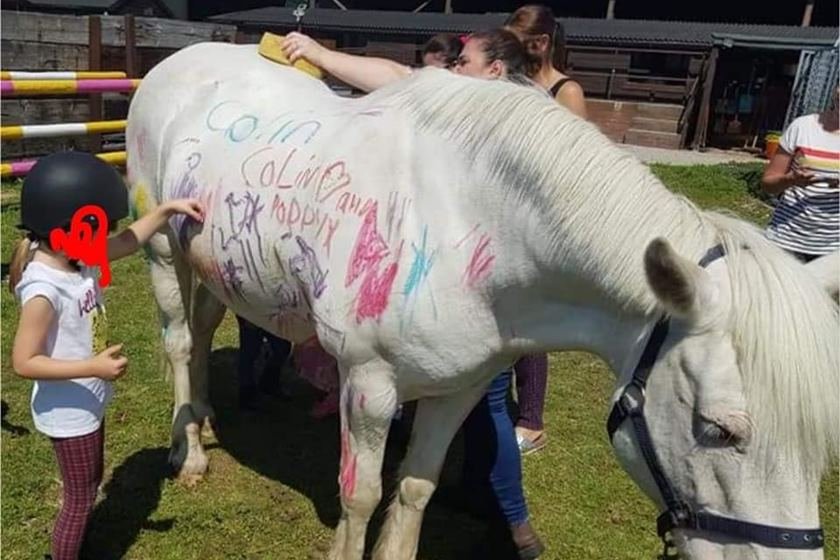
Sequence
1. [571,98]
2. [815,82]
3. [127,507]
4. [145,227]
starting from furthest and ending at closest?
[815,82] → [127,507] → [571,98] → [145,227]

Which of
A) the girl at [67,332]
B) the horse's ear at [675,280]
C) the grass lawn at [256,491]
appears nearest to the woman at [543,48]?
the horse's ear at [675,280]

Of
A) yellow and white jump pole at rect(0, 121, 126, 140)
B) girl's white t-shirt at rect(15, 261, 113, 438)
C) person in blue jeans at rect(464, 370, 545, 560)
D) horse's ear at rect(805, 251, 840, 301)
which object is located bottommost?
person in blue jeans at rect(464, 370, 545, 560)

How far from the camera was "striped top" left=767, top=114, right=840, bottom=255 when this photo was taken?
3445 mm

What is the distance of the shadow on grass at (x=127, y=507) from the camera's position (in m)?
2.77

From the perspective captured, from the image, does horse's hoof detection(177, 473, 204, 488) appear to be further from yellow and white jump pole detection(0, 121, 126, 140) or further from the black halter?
yellow and white jump pole detection(0, 121, 126, 140)

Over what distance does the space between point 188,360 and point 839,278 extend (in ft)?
8.53

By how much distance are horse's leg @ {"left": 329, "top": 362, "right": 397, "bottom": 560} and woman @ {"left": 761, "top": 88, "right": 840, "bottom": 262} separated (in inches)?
86.1

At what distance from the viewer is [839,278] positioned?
5.58 ft

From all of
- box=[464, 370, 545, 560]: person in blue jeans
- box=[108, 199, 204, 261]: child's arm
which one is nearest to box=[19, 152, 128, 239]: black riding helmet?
box=[108, 199, 204, 261]: child's arm

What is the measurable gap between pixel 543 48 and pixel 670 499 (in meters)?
1.83

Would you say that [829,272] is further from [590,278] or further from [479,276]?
[479,276]

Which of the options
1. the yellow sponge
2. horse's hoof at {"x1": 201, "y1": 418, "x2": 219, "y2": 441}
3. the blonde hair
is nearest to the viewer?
the blonde hair

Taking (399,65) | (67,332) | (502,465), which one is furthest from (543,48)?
(67,332)

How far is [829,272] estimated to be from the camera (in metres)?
1.72
